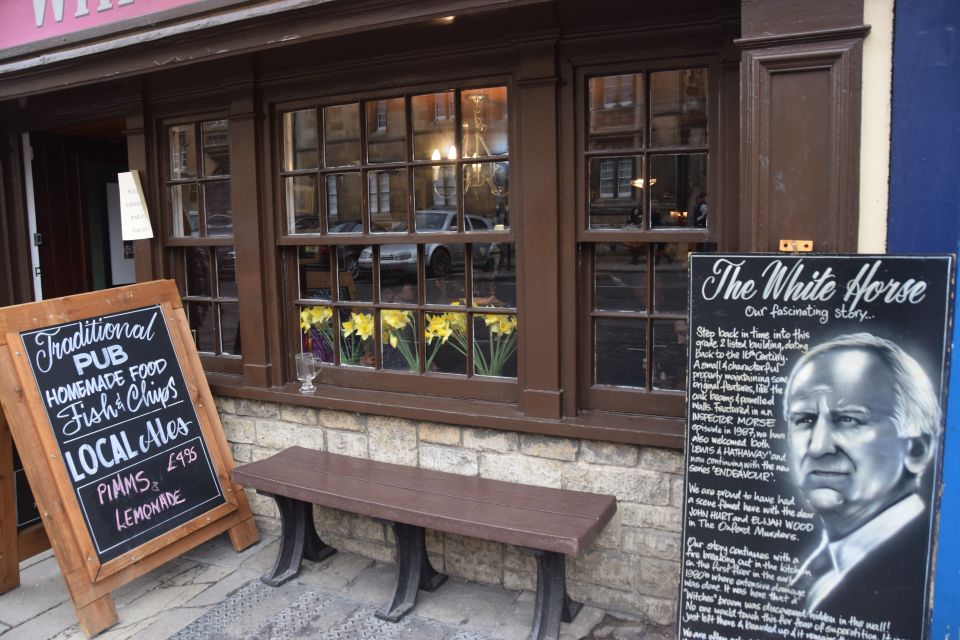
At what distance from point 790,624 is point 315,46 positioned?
352 centimetres

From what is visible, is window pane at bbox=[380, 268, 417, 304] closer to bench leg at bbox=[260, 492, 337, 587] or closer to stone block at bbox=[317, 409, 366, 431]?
stone block at bbox=[317, 409, 366, 431]

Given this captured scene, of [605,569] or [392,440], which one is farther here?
[392,440]

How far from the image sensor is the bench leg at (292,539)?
158 inches

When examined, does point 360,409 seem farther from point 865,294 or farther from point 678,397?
point 865,294

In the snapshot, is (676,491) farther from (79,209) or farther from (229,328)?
(79,209)

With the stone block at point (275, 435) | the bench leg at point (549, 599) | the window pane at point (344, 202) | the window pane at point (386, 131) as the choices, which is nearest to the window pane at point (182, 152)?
the window pane at point (344, 202)

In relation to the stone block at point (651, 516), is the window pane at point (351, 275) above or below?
above

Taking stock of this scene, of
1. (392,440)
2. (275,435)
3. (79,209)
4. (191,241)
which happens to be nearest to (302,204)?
(191,241)

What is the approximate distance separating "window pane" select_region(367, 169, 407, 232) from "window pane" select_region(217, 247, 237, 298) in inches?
46.7

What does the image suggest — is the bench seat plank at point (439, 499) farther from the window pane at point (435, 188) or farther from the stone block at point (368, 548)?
the window pane at point (435, 188)

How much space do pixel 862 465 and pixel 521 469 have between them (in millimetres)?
1745

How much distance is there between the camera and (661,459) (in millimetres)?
3439

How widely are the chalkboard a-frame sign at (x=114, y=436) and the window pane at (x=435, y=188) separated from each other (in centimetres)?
157

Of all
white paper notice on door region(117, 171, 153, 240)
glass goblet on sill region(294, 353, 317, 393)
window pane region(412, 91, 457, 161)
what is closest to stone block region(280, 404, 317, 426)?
glass goblet on sill region(294, 353, 317, 393)
